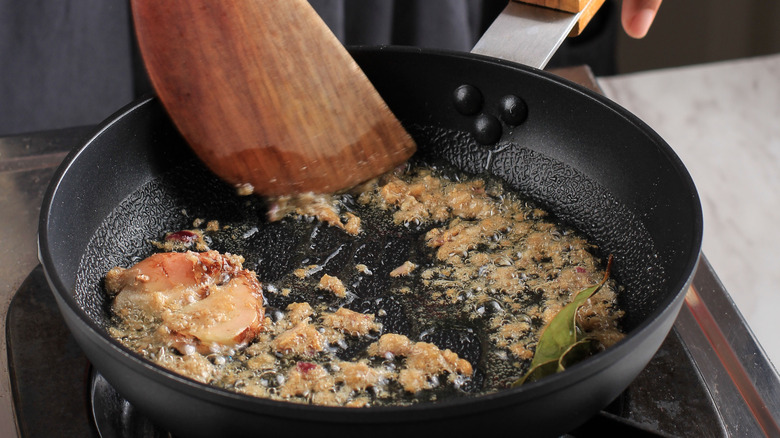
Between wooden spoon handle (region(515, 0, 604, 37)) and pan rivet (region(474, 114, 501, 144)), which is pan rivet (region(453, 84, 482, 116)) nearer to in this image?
pan rivet (region(474, 114, 501, 144))

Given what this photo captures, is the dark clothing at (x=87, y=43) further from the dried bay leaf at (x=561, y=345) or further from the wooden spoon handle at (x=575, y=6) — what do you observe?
the dried bay leaf at (x=561, y=345)

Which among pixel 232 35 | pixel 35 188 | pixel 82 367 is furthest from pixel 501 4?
pixel 82 367

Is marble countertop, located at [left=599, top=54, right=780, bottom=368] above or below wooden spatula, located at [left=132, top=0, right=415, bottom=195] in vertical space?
below

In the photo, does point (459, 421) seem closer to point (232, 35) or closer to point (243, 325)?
point (243, 325)

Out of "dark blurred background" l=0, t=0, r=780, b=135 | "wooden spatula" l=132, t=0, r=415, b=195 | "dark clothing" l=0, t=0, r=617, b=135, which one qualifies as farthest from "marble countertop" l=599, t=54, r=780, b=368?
"wooden spatula" l=132, t=0, r=415, b=195

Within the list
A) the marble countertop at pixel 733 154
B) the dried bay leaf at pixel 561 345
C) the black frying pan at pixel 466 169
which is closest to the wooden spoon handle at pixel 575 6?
the black frying pan at pixel 466 169

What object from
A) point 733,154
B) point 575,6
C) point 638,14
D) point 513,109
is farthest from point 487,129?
point 733,154
